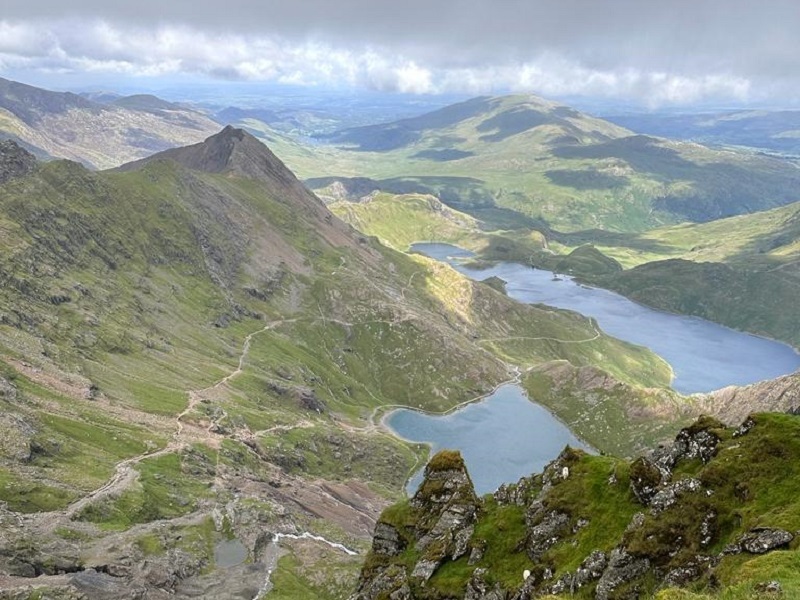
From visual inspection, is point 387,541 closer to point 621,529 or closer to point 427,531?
point 427,531

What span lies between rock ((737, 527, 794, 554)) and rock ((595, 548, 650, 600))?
7269 millimetres

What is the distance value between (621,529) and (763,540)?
1313 cm

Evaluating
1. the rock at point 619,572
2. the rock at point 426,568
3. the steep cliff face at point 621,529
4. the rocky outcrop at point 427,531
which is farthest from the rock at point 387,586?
the rock at point 619,572

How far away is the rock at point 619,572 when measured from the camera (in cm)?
4503

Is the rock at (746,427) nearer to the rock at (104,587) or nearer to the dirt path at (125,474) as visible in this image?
the rock at (104,587)

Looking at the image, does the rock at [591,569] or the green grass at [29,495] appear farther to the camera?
the green grass at [29,495]

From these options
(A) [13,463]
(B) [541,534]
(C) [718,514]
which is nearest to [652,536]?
(C) [718,514]

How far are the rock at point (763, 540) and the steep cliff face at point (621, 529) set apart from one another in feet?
0.23

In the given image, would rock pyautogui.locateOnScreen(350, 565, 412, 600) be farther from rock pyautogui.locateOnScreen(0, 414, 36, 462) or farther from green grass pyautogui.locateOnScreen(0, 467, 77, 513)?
rock pyautogui.locateOnScreen(0, 414, 36, 462)

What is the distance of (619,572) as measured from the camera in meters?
45.7

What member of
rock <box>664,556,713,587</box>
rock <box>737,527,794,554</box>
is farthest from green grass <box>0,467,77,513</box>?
rock <box>737,527,794,554</box>

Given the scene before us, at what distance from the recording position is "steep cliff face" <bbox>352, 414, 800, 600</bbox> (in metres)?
40.6

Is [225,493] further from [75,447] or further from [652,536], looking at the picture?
[652,536]

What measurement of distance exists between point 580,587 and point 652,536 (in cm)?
675
